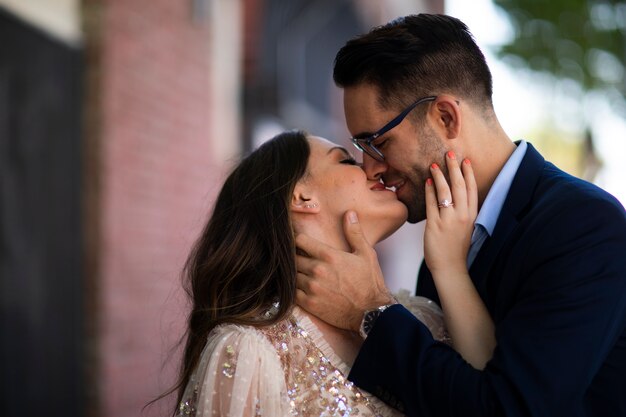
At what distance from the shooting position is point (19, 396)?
4574mm

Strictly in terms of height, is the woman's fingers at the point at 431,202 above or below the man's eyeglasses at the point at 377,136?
Answer: below

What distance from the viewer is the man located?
2279mm

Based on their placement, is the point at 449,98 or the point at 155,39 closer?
the point at 449,98

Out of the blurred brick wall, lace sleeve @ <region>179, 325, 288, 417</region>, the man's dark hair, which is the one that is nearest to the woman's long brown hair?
lace sleeve @ <region>179, 325, 288, 417</region>

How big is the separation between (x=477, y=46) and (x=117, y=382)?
345 centimetres

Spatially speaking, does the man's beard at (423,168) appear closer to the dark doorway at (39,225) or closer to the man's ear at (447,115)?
the man's ear at (447,115)

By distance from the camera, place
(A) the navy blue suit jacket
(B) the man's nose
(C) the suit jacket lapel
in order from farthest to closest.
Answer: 1. (B) the man's nose
2. (C) the suit jacket lapel
3. (A) the navy blue suit jacket

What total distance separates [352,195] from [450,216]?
36cm

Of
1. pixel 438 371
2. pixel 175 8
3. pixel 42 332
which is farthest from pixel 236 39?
pixel 438 371

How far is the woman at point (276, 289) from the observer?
256 centimetres

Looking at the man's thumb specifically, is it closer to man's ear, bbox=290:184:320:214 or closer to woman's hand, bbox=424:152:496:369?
man's ear, bbox=290:184:320:214

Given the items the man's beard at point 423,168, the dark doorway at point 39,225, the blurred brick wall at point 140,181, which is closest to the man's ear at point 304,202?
the man's beard at point 423,168

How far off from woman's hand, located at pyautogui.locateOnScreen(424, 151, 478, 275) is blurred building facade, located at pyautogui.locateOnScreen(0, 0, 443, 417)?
1096 millimetres

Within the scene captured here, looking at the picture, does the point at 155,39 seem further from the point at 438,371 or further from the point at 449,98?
the point at 438,371
